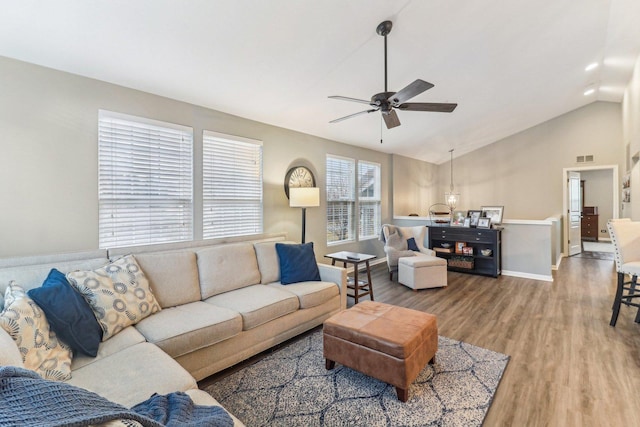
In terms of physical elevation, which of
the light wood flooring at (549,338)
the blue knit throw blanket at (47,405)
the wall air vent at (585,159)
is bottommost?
the light wood flooring at (549,338)

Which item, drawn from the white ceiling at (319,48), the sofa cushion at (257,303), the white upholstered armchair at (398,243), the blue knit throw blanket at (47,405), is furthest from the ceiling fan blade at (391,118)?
the blue knit throw blanket at (47,405)

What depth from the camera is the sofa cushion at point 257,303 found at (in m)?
2.50

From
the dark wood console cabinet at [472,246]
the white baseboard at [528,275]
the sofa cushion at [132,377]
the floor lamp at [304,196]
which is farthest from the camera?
the dark wood console cabinet at [472,246]

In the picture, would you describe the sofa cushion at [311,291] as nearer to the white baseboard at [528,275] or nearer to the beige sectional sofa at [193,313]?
the beige sectional sofa at [193,313]

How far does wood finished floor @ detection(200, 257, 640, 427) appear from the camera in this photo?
194 cm

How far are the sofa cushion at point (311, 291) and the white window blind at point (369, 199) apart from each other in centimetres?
278

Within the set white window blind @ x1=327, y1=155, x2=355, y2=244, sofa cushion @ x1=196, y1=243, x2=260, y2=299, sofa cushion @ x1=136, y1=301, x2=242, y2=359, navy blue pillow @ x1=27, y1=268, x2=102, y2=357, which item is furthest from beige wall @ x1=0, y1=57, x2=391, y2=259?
white window blind @ x1=327, y1=155, x2=355, y2=244

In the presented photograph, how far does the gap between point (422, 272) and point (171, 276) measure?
11.2 feet

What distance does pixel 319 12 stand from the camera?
2438 millimetres

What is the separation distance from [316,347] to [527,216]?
7009mm

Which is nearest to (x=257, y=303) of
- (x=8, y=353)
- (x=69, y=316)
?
(x=69, y=316)

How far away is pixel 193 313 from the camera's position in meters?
2.39

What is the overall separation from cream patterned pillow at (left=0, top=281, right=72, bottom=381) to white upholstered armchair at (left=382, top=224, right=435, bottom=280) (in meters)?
4.29

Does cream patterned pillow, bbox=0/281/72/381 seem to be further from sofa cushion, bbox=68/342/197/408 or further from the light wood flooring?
the light wood flooring
